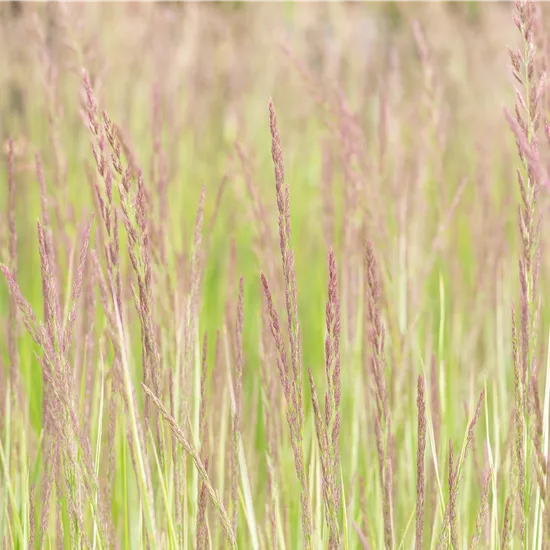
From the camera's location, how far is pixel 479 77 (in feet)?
11.3

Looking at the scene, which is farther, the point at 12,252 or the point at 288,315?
the point at 12,252

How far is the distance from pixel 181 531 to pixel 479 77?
120 inches

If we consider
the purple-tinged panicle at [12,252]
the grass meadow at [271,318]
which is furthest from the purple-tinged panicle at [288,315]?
the purple-tinged panicle at [12,252]

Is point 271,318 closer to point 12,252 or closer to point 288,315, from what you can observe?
point 288,315

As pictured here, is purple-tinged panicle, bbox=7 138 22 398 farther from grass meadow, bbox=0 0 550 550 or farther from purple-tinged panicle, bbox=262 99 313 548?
purple-tinged panicle, bbox=262 99 313 548

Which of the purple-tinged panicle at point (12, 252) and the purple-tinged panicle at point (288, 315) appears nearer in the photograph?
the purple-tinged panicle at point (288, 315)

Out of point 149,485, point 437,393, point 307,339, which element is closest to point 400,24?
point 307,339

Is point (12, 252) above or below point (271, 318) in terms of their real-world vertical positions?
above

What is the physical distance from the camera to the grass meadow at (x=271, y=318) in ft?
2.24

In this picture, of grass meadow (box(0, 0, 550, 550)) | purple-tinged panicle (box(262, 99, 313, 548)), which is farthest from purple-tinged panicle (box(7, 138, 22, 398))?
purple-tinged panicle (box(262, 99, 313, 548))

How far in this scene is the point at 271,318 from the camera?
0.66m

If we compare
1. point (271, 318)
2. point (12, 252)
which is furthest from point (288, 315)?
point (12, 252)

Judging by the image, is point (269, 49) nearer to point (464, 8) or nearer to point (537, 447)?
point (464, 8)

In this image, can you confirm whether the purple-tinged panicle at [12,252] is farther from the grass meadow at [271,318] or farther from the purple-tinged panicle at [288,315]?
the purple-tinged panicle at [288,315]
